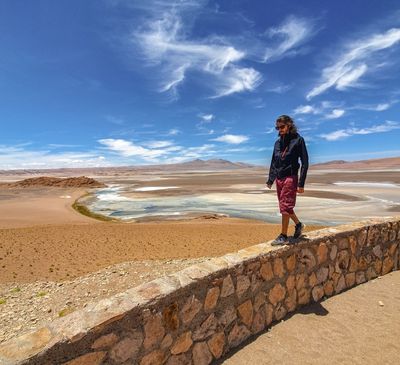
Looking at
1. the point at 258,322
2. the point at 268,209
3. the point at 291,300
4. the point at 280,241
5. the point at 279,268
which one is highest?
the point at 280,241

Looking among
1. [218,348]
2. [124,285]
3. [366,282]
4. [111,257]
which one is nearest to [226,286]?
[218,348]

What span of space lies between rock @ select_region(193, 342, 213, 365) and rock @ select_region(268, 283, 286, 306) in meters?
1.11

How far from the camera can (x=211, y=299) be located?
377 centimetres

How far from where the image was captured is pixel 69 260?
9.68m

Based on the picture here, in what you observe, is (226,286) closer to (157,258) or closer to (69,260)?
(157,258)

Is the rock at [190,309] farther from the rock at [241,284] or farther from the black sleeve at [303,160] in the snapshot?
the black sleeve at [303,160]

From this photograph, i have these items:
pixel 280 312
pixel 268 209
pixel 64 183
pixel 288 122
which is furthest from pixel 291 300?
pixel 64 183

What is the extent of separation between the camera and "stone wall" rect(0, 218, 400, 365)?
9.03 ft

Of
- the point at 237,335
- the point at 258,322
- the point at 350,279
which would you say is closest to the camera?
the point at 237,335

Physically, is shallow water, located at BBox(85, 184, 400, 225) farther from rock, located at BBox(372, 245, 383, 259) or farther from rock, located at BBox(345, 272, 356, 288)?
rock, located at BBox(345, 272, 356, 288)

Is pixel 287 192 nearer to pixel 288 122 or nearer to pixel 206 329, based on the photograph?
pixel 288 122

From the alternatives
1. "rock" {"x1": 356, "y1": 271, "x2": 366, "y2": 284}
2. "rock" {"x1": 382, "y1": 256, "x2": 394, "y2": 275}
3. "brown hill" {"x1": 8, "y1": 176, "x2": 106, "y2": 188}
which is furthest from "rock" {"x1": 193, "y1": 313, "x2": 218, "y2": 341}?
"brown hill" {"x1": 8, "y1": 176, "x2": 106, "y2": 188}

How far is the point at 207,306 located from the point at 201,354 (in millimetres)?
486

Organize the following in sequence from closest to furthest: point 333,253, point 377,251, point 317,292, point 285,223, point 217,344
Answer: point 217,344 → point 285,223 → point 317,292 → point 333,253 → point 377,251
